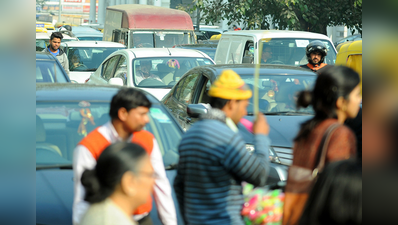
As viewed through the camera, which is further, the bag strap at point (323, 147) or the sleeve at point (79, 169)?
the sleeve at point (79, 169)

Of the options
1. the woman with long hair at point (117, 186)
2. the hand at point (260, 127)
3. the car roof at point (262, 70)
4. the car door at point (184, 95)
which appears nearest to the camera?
the woman with long hair at point (117, 186)

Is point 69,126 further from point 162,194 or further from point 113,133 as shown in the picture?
point 162,194

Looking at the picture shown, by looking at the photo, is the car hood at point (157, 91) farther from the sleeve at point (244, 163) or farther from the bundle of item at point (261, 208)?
the sleeve at point (244, 163)

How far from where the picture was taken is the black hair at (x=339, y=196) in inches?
71.7

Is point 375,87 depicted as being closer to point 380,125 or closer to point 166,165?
point 380,125

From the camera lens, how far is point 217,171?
2668mm

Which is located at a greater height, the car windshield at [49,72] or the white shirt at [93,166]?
the car windshield at [49,72]

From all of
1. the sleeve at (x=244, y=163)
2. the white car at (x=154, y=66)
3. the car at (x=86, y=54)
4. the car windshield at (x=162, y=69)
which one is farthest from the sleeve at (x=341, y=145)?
the car at (x=86, y=54)

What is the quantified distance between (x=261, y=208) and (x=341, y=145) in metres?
0.68

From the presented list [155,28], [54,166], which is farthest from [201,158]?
[155,28]

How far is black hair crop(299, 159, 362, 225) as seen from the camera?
182cm

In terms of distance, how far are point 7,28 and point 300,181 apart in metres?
1.49

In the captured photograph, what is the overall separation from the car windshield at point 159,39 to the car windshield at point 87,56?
105 inches

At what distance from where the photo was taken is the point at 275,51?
10.3 metres
